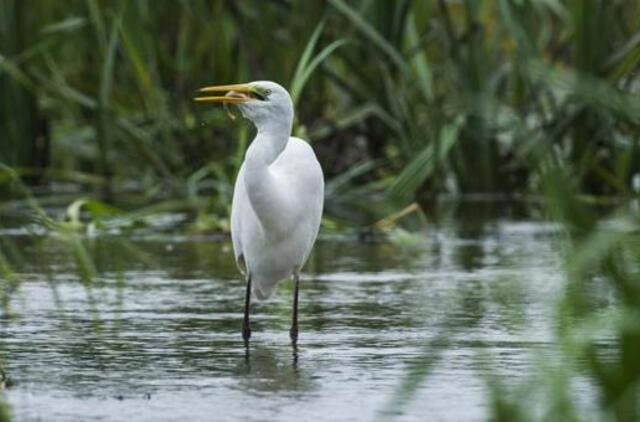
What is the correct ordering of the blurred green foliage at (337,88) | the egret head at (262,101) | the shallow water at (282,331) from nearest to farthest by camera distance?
1. the shallow water at (282,331)
2. the egret head at (262,101)
3. the blurred green foliage at (337,88)

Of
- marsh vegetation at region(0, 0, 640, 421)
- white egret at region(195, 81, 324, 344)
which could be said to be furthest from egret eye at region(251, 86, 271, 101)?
marsh vegetation at region(0, 0, 640, 421)

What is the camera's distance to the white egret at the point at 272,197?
254 inches

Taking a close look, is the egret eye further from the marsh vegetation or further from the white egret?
the marsh vegetation

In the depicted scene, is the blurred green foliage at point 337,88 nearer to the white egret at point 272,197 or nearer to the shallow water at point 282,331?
the shallow water at point 282,331

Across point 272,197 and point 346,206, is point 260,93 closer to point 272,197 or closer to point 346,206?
point 272,197

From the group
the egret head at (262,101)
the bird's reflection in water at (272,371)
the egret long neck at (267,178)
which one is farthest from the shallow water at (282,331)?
the egret head at (262,101)

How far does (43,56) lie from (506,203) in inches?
133

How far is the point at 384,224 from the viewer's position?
9.98m

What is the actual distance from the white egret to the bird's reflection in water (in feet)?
0.70

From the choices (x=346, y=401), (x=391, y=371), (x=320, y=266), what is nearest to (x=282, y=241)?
(x=391, y=371)

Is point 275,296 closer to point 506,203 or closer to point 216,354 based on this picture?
point 216,354

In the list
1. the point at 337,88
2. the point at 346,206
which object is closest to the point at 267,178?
the point at 346,206

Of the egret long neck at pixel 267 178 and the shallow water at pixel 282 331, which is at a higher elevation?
the egret long neck at pixel 267 178

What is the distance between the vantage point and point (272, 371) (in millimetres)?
5941
